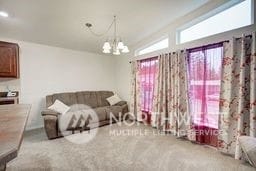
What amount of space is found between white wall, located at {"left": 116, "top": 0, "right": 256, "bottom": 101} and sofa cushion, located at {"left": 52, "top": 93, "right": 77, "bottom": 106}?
5.74 ft

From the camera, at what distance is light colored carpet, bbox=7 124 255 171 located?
238 centimetres

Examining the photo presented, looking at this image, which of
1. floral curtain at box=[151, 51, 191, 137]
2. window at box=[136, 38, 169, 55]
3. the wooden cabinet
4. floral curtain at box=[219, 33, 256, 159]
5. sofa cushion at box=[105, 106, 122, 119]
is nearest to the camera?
floral curtain at box=[219, 33, 256, 159]

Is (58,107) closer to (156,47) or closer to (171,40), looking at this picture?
(156,47)

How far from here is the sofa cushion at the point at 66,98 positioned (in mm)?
4427

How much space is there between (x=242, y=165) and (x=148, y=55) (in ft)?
10.3

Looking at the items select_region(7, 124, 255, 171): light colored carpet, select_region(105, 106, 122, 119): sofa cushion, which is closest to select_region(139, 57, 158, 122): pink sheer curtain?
select_region(105, 106, 122, 119): sofa cushion

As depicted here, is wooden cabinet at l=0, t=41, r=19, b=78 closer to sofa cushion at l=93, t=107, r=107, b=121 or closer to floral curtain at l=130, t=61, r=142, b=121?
sofa cushion at l=93, t=107, r=107, b=121

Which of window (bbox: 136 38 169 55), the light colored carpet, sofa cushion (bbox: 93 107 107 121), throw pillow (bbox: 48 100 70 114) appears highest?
window (bbox: 136 38 169 55)

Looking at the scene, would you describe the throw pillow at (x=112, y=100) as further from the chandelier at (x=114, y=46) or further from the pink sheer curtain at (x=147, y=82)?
the chandelier at (x=114, y=46)

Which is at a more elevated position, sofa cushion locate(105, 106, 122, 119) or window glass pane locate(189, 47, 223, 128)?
window glass pane locate(189, 47, 223, 128)

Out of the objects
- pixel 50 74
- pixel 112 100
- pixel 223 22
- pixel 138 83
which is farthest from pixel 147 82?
pixel 50 74

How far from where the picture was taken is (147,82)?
461 cm

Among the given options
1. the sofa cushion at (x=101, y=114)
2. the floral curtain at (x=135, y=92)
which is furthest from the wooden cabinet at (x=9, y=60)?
the floral curtain at (x=135, y=92)

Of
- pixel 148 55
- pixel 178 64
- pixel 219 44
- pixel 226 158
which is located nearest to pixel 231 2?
pixel 219 44
